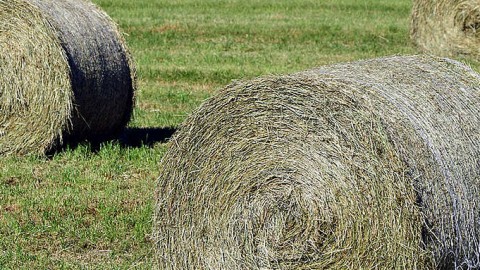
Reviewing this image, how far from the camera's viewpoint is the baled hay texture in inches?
649

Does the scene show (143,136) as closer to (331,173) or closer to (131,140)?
(131,140)

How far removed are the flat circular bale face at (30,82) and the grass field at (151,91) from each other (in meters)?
0.27

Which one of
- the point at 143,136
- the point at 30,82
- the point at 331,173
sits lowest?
the point at 143,136

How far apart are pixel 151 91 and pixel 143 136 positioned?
2.72 m

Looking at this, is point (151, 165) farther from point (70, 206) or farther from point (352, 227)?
point (352, 227)

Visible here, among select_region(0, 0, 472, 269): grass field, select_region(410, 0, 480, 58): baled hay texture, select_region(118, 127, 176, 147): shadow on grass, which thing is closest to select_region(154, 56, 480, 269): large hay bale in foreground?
select_region(0, 0, 472, 269): grass field

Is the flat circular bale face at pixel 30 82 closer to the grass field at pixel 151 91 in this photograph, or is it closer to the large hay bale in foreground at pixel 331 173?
the grass field at pixel 151 91

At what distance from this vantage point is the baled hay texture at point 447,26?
54.1ft

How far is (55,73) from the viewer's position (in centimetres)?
1023

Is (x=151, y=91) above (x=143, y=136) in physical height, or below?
below

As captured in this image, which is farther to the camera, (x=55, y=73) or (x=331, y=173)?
(x=55, y=73)

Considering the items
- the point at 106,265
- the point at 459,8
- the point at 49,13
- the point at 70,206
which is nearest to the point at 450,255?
the point at 106,265

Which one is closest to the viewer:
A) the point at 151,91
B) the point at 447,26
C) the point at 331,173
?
the point at 331,173

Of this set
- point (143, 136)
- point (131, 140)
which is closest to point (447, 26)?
point (143, 136)
